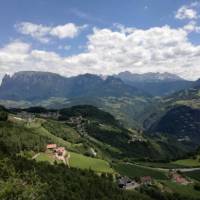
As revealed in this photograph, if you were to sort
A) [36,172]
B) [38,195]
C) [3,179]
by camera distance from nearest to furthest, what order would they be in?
[38,195], [3,179], [36,172]

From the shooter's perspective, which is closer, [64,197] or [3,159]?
[64,197]

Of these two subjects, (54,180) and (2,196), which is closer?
(2,196)

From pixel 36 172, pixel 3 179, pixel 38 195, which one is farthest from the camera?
pixel 36 172

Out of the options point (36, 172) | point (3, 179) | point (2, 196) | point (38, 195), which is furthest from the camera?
point (36, 172)

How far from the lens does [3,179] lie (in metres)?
169

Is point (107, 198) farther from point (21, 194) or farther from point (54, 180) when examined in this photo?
point (21, 194)

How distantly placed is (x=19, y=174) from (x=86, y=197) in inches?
1405

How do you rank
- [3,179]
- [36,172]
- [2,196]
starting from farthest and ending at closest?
[36,172] < [3,179] < [2,196]

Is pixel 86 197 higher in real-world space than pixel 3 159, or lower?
lower

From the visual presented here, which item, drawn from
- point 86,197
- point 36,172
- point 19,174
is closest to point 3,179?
point 19,174

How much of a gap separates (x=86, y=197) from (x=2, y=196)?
190ft

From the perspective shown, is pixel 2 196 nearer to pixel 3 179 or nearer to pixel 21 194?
pixel 21 194

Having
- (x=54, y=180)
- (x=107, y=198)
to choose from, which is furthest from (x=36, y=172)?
(x=107, y=198)

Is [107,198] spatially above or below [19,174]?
below
